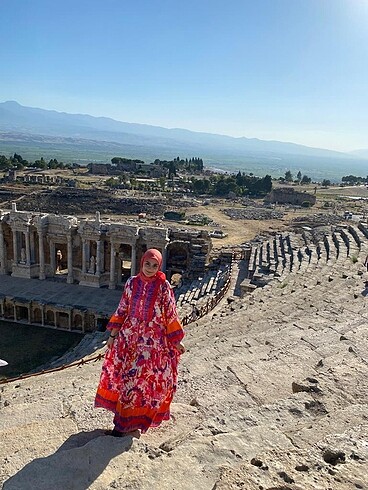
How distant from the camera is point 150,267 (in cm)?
625

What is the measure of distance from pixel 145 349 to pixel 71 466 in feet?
6.14

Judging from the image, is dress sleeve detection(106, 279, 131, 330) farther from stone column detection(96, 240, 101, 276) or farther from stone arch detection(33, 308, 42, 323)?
stone column detection(96, 240, 101, 276)

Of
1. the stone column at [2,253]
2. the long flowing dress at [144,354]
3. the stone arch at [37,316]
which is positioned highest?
the long flowing dress at [144,354]

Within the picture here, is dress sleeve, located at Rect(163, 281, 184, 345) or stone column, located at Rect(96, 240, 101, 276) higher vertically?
dress sleeve, located at Rect(163, 281, 184, 345)

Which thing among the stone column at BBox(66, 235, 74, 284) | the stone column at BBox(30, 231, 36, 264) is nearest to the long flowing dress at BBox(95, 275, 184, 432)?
the stone column at BBox(66, 235, 74, 284)

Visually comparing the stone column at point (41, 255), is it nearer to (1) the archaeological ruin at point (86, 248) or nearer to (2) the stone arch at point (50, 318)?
(1) the archaeological ruin at point (86, 248)

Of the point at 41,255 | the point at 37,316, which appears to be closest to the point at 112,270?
the point at 41,255

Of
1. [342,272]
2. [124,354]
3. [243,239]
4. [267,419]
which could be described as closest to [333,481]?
[267,419]

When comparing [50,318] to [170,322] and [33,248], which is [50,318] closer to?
[33,248]

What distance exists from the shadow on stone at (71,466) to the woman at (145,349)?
2.69 ft

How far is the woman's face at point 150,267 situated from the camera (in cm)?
625

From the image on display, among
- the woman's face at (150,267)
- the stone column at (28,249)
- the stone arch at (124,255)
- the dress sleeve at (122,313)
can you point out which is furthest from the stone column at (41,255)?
the woman's face at (150,267)

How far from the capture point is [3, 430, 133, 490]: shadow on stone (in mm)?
4598

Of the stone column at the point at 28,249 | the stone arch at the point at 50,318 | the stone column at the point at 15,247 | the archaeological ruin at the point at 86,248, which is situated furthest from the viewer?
the stone column at the point at 15,247
